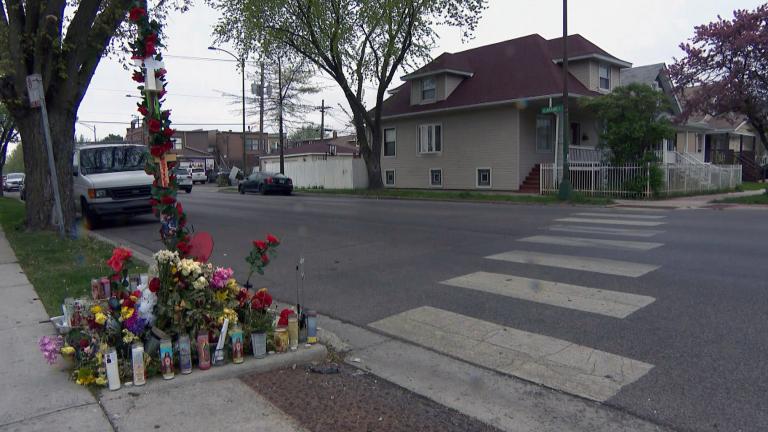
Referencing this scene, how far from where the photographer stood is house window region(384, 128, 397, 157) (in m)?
31.8

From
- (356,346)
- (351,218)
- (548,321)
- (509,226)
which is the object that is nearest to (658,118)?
(509,226)

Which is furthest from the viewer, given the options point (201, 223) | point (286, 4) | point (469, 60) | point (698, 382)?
point (469, 60)

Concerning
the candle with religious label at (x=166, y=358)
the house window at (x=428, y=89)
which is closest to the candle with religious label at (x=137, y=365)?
the candle with religious label at (x=166, y=358)

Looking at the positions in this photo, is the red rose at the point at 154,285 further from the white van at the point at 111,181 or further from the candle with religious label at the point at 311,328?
the white van at the point at 111,181

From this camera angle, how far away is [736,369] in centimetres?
437

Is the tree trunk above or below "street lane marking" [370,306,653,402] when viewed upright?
above

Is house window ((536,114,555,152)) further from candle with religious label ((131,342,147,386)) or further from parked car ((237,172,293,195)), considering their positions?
candle with religious label ((131,342,147,386))

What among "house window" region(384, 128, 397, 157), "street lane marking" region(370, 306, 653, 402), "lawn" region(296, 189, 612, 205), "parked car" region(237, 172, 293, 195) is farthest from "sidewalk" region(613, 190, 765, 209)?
"parked car" region(237, 172, 293, 195)

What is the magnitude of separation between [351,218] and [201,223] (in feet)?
13.4

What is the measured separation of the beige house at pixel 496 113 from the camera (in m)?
24.9

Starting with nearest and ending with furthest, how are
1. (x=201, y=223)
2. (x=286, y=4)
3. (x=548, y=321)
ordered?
(x=548, y=321)
(x=201, y=223)
(x=286, y=4)

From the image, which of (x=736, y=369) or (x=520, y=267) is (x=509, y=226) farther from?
(x=736, y=369)

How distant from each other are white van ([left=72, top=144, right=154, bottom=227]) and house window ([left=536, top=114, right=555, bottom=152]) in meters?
17.5

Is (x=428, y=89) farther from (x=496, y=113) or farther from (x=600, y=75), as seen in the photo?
(x=600, y=75)
